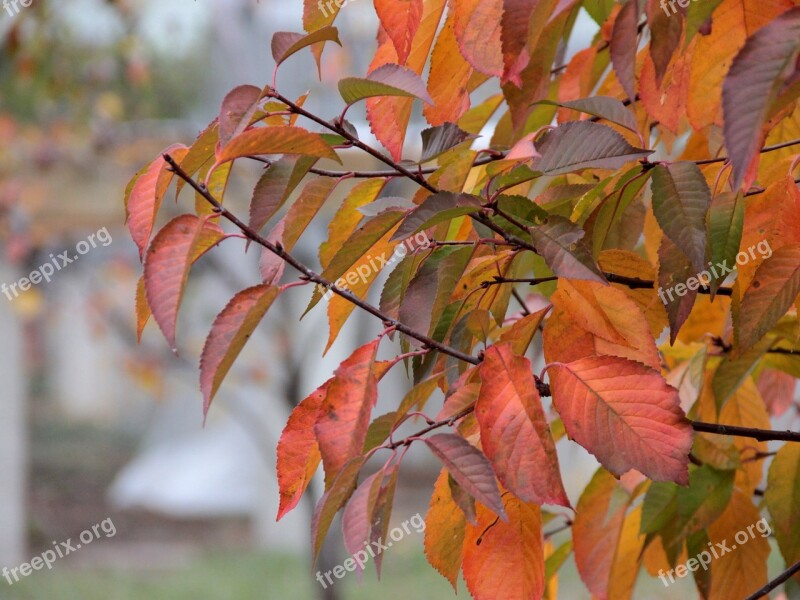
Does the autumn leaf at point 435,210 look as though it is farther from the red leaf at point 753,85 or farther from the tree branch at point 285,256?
the red leaf at point 753,85

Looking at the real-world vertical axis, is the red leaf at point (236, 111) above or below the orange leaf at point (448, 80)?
below

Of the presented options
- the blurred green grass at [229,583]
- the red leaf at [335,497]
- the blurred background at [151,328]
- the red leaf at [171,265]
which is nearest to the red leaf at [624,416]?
the red leaf at [335,497]

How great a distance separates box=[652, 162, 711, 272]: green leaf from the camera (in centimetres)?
59

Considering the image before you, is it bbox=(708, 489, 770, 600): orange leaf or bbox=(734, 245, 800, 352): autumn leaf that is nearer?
bbox=(734, 245, 800, 352): autumn leaf

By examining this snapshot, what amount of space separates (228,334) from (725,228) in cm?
32

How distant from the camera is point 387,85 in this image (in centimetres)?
56

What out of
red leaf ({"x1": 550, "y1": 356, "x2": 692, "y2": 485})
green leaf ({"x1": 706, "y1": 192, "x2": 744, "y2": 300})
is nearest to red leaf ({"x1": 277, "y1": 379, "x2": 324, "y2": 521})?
red leaf ({"x1": 550, "y1": 356, "x2": 692, "y2": 485})

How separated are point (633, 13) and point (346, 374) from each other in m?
0.28

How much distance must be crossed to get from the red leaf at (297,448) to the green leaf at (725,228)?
0.27 meters

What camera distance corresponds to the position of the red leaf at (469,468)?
52 cm

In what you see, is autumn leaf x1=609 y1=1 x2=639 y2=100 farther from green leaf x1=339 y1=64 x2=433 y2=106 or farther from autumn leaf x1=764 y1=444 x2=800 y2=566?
autumn leaf x1=764 y1=444 x2=800 y2=566

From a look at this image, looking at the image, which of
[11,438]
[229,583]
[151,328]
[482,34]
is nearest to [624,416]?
[482,34]

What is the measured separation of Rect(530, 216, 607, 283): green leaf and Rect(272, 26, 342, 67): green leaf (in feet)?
0.57

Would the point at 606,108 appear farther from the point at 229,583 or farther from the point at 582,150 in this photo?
the point at 229,583
